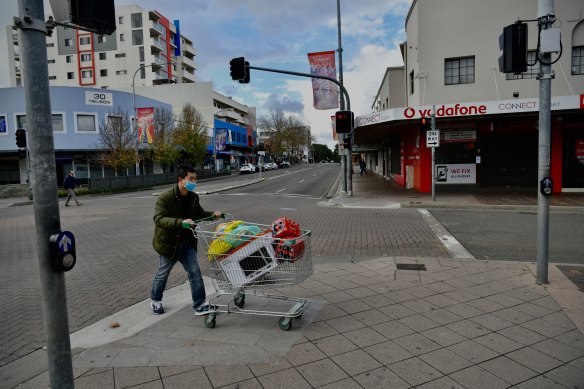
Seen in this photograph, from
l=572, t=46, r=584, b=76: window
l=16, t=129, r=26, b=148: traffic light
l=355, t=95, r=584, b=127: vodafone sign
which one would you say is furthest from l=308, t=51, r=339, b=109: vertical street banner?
l=16, t=129, r=26, b=148: traffic light

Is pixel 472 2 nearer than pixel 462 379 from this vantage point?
No

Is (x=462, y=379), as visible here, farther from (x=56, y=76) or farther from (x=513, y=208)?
(x=56, y=76)

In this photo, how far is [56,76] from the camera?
68.9 metres

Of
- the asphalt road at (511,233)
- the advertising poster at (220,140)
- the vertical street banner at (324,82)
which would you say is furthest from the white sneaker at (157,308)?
the advertising poster at (220,140)

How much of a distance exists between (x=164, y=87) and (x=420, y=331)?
2616 inches

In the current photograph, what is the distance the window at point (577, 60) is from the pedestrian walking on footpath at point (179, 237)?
20.3 meters

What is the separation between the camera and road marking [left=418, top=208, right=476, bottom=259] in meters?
8.05

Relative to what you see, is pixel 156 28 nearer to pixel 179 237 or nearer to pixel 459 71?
pixel 459 71

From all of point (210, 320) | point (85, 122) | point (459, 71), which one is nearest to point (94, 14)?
point (210, 320)

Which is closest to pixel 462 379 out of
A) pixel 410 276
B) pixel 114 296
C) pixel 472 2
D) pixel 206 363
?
pixel 206 363

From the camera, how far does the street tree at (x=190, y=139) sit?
1695 inches

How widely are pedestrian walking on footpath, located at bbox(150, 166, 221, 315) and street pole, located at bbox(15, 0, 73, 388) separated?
1949 mm

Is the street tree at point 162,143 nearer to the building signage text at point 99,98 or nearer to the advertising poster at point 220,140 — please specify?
the building signage text at point 99,98

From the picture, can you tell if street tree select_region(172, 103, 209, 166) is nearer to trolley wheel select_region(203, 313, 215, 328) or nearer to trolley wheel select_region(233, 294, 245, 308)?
trolley wheel select_region(233, 294, 245, 308)
